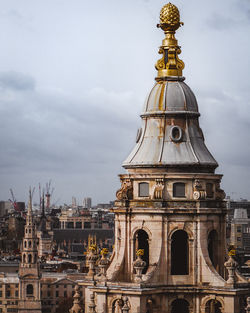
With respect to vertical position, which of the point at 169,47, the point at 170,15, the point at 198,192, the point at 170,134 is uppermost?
the point at 170,15

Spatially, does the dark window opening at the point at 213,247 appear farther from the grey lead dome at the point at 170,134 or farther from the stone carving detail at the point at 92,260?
the stone carving detail at the point at 92,260

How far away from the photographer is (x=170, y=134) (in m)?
45.3

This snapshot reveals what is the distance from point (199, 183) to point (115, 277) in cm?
428

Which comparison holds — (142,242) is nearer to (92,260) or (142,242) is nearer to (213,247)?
(92,260)

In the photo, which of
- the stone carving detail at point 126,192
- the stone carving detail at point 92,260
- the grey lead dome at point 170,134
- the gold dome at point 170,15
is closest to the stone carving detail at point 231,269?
the grey lead dome at point 170,134

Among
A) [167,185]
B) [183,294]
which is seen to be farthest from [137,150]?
[183,294]

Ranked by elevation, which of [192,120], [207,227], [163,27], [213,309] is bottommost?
[213,309]

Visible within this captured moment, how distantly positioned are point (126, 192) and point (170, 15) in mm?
6420

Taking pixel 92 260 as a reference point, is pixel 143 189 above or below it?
above

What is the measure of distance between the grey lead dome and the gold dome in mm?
2348

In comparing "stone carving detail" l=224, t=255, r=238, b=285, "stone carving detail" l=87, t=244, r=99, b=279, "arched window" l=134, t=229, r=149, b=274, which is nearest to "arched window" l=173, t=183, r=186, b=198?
A: "arched window" l=134, t=229, r=149, b=274

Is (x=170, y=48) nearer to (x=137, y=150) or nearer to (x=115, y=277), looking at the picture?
(x=137, y=150)

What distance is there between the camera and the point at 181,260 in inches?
1761

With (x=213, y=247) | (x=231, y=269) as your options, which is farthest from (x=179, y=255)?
(x=231, y=269)
